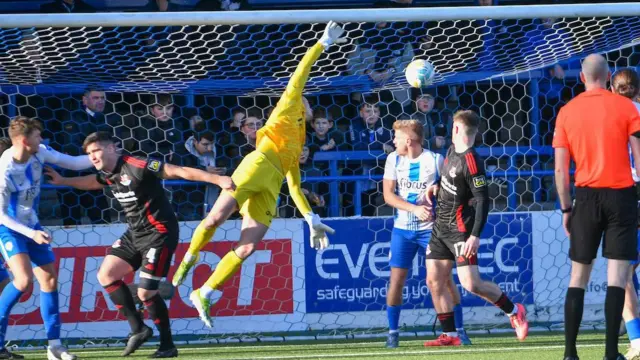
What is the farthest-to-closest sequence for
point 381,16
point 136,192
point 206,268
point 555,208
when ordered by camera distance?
point 555,208 < point 206,268 < point 381,16 < point 136,192

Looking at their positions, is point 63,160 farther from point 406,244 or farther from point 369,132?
point 369,132

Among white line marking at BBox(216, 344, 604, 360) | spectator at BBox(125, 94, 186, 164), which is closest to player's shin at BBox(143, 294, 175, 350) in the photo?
white line marking at BBox(216, 344, 604, 360)

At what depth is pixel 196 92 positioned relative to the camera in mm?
9961

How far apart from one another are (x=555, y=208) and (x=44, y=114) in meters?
5.19

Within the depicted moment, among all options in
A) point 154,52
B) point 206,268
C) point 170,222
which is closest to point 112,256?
point 170,222

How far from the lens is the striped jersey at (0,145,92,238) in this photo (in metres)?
7.69

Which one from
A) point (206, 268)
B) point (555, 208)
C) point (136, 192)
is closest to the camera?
point (136, 192)

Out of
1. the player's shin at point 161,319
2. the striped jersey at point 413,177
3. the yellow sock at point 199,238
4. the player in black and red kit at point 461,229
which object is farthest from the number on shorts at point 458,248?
the player's shin at point 161,319

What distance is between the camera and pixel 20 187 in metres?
7.75

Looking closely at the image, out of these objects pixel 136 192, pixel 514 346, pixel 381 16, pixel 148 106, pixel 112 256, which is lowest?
pixel 514 346

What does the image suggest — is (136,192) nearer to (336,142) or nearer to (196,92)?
(196,92)

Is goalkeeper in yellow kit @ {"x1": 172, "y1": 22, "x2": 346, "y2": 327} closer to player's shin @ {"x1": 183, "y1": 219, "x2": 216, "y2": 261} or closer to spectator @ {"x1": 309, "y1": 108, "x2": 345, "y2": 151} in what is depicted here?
player's shin @ {"x1": 183, "y1": 219, "x2": 216, "y2": 261}

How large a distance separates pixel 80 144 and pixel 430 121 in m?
3.51

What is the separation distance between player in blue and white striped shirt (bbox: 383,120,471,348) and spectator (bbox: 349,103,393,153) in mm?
1707
